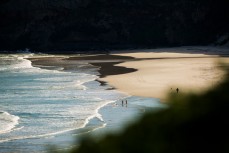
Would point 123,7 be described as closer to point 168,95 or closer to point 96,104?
point 96,104

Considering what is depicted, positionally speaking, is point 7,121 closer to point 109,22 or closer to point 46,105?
point 46,105

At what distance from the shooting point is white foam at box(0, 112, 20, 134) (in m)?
17.1

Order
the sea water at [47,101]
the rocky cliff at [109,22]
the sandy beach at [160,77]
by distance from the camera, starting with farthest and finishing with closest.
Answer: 1. the rocky cliff at [109,22]
2. the sandy beach at [160,77]
3. the sea water at [47,101]

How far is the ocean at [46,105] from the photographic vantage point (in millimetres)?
15844

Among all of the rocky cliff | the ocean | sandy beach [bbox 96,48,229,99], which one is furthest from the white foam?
the rocky cliff

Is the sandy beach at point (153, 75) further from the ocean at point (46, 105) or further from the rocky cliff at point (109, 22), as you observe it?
the rocky cliff at point (109, 22)

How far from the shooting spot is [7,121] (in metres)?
18.4

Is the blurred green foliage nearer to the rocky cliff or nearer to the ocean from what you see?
the ocean

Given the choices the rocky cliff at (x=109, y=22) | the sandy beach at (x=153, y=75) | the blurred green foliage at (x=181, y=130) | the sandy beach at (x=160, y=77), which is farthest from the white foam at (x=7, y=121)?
the rocky cliff at (x=109, y=22)

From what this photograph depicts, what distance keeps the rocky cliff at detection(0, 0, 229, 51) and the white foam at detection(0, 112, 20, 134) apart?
1903 inches

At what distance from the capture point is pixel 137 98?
24047mm

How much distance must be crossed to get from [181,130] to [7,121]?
16856mm

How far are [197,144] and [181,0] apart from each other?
68317mm

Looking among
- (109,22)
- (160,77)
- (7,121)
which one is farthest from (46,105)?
(109,22)
